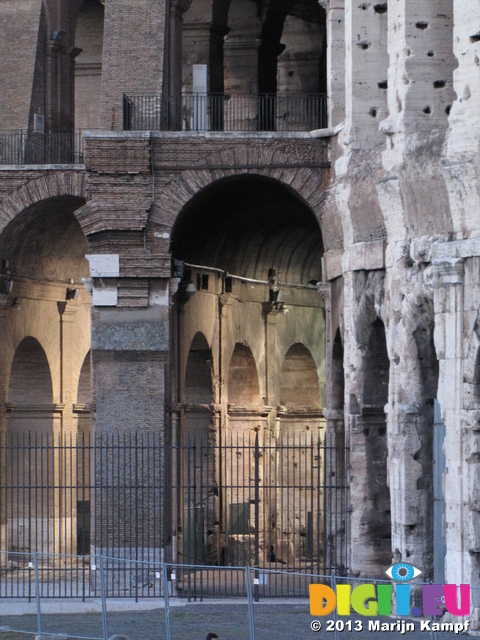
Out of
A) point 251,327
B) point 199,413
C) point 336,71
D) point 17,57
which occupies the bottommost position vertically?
point 199,413

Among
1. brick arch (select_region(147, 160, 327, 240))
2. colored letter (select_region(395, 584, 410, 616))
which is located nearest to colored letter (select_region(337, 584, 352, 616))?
colored letter (select_region(395, 584, 410, 616))

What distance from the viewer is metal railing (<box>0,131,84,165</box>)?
26688mm

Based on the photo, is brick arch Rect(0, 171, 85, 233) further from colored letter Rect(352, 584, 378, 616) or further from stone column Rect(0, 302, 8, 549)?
colored letter Rect(352, 584, 378, 616)

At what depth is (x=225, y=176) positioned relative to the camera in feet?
78.9

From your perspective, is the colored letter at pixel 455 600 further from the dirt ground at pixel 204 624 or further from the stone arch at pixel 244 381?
the stone arch at pixel 244 381

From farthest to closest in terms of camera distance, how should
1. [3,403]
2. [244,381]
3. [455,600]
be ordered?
→ [244,381] < [3,403] < [455,600]

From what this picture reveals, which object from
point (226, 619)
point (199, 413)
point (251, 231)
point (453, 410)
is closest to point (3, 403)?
point (199, 413)

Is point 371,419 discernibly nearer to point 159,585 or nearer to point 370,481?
point 370,481

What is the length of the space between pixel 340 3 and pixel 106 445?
6989 millimetres

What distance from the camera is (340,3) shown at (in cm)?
2362

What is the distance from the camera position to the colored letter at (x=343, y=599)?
16281mm

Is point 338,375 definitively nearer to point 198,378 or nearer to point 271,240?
point 198,378

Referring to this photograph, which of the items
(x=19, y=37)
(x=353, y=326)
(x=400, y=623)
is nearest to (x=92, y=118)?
(x=19, y=37)

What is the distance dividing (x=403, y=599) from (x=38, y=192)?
9.54 metres
